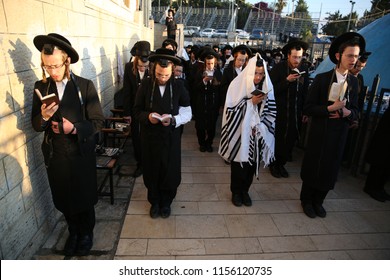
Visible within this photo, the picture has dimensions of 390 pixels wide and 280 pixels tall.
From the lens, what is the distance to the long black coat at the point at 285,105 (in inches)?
183

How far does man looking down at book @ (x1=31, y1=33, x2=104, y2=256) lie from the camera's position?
7.97 ft

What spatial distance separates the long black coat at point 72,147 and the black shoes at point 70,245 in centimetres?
43

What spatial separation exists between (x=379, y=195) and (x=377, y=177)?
0.95 feet

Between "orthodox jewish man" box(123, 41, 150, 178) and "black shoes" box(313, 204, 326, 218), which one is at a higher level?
"orthodox jewish man" box(123, 41, 150, 178)

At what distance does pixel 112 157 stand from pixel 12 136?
167cm

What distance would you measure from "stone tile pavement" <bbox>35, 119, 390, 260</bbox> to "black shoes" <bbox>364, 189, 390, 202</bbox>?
10 cm

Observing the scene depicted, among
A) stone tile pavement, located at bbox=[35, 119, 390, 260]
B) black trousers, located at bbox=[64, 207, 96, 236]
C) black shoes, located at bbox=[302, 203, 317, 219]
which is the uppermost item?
black trousers, located at bbox=[64, 207, 96, 236]

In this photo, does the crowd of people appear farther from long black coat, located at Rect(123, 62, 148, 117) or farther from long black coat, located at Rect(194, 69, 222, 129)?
long black coat, located at Rect(194, 69, 222, 129)

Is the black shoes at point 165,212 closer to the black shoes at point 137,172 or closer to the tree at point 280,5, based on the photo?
the black shoes at point 137,172

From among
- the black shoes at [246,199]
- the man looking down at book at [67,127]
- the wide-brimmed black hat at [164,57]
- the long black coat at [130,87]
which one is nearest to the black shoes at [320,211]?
the black shoes at [246,199]

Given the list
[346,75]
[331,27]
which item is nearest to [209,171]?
[346,75]

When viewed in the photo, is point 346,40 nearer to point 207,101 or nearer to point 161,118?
point 161,118

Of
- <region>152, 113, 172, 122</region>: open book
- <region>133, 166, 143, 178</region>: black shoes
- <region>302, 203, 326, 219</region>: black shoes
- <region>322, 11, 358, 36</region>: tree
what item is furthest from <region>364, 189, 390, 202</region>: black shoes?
<region>322, 11, 358, 36</region>: tree

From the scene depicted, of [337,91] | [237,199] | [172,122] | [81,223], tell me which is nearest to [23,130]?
[81,223]
